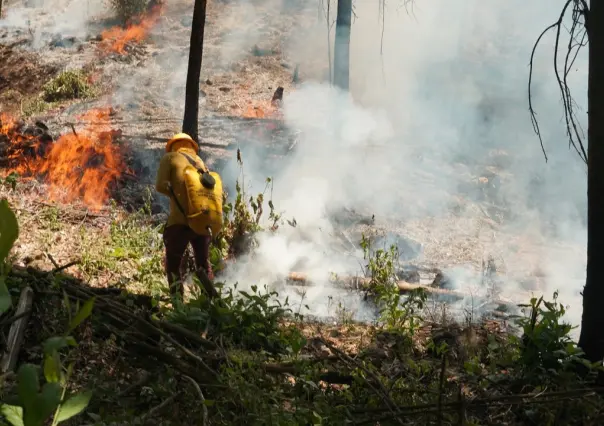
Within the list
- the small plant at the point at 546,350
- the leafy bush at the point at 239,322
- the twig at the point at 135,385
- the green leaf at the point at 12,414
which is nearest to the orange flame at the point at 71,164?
the leafy bush at the point at 239,322

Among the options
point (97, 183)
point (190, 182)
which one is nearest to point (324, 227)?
point (97, 183)

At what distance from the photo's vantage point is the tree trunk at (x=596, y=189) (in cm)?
475

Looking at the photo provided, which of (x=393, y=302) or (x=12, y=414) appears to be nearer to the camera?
(x=12, y=414)

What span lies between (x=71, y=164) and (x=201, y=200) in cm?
438

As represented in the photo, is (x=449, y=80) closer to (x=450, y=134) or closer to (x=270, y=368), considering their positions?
(x=450, y=134)

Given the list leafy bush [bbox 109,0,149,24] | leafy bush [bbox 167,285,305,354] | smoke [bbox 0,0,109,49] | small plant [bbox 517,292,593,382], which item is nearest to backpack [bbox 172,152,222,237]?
leafy bush [bbox 167,285,305,354]

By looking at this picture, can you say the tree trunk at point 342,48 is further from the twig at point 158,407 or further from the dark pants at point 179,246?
the twig at point 158,407

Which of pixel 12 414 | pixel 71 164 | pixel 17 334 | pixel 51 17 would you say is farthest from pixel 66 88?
pixel 12 414

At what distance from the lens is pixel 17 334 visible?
361 cm

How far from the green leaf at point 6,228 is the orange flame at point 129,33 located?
1558cm

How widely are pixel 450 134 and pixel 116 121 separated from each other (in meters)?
7.68

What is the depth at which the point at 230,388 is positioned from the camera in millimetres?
3250

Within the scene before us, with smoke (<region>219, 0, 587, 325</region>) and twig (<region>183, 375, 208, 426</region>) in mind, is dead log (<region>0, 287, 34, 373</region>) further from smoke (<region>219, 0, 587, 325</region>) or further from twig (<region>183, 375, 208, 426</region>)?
smoke (<region>219, 0, 587, 325</region>)

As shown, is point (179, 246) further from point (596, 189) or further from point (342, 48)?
point (342, 48)
